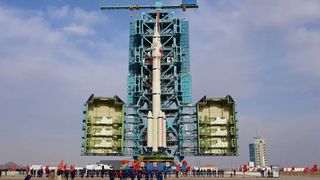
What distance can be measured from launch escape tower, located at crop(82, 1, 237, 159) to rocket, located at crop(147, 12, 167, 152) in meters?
0.29

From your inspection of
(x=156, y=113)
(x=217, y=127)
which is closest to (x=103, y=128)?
(x=156, y=113)

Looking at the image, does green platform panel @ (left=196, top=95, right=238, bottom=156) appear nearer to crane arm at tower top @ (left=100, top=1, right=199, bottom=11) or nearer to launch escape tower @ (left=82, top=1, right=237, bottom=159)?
launch escape tower @ (left=82, top=1, right=237, bottom=159)

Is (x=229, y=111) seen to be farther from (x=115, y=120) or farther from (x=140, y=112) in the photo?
(x=115, y=120)

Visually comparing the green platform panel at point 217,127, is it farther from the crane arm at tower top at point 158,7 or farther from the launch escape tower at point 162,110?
the crane arm at tower top at point 158,7

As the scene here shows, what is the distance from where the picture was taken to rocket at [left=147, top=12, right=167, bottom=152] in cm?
7550

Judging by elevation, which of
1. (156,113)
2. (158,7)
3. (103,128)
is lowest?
(103,128)

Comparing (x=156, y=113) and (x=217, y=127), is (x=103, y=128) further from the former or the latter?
(x=217, y=127)

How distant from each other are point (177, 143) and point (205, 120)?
7.86m

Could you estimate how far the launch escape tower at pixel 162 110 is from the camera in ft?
267

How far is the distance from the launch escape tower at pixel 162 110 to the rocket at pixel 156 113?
29 centimetres

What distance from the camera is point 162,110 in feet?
274

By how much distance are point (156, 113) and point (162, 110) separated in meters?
6.32

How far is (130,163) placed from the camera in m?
72.6

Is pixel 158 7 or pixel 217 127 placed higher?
pixel 158 7
